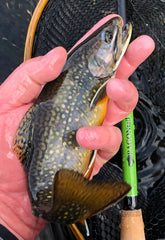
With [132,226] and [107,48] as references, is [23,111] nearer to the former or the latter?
[107,48]

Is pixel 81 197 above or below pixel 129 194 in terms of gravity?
above

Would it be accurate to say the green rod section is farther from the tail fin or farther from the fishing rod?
the tail fin

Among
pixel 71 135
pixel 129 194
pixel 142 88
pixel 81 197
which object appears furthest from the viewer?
pixel 142 88

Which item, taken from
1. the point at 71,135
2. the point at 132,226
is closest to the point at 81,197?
the point at 71,135

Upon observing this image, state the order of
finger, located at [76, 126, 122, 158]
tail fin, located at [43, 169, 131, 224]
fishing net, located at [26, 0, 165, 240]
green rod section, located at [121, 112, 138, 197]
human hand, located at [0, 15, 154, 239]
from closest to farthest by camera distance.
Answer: tail fin, located at [43, 169, 131, 224], finger, located at [76, 126, 122, 158], human hand, located at [0, 15, 154, 239], green rod section, located at [121, 112, 138, 197], fishing net, located at [26, 0, 165, 240]

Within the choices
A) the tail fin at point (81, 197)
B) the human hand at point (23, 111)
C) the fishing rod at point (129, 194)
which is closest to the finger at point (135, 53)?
the human hand at point (23, 111)

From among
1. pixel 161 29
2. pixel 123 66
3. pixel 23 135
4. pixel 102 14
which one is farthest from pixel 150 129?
pixel 23 135

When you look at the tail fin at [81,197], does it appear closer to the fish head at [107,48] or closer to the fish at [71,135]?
the fish at [71,135]

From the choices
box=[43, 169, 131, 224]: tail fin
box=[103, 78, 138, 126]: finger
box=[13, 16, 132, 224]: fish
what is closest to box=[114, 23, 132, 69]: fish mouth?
box=[13, 16, 132, 224]: fish
